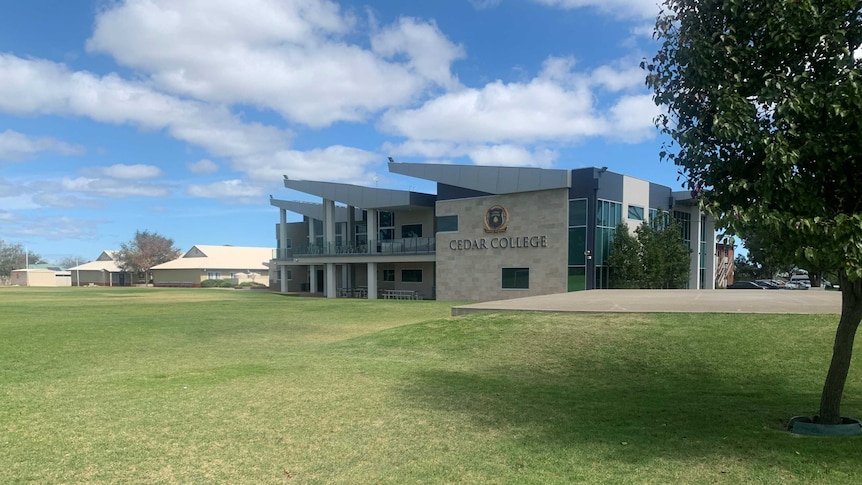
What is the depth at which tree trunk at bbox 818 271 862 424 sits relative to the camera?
242 inches

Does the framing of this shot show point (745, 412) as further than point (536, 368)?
No

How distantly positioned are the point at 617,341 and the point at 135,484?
10.9 meters

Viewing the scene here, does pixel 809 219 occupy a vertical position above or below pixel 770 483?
above

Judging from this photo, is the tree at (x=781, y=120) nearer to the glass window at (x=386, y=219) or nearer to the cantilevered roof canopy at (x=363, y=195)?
the cantilevered roof canopy at (x=363, y=195)

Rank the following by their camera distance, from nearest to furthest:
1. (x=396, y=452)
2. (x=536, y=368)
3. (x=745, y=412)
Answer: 1. (x=396, y=452)
2. (x=745, y=412)
3. (x=536, y=368)

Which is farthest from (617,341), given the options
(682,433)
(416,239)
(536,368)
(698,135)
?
(416,239)

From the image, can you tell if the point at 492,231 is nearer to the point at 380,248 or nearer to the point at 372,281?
the point at 380,248

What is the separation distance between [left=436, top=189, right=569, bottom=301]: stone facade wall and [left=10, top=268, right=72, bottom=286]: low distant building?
323 ft

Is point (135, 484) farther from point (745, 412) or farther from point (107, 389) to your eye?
point (745, 412)

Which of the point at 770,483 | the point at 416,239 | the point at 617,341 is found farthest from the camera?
the point at 416,239

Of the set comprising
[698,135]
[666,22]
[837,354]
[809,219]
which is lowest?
[837,354]

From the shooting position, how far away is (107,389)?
9.53m

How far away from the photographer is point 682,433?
663 cm

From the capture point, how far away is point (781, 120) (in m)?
5.52
